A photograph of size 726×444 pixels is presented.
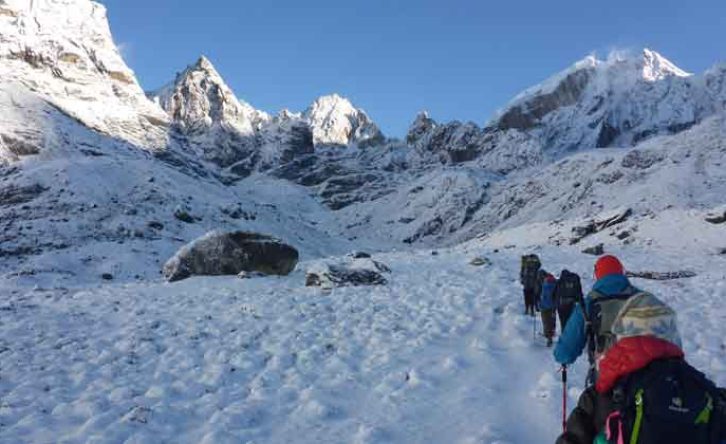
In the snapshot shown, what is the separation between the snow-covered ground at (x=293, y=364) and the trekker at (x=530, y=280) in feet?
1.61

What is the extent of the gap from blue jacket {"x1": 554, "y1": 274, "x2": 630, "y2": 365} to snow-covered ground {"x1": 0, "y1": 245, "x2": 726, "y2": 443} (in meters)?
3.30

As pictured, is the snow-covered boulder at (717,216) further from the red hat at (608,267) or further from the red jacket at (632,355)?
the red jacket at (632,355)

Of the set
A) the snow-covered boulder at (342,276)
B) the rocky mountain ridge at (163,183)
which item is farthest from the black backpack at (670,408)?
the rocky mountain ridge at (163,183)

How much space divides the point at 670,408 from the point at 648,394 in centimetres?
17

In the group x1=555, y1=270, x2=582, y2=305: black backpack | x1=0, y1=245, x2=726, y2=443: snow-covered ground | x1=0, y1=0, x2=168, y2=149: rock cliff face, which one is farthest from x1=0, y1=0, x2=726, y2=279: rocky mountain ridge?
x1=555, y1=270, x2=582, y2=305: black backpack

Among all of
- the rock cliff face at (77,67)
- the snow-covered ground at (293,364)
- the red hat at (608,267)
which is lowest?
the snow-covered ground at (293,364)

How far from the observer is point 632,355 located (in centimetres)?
426

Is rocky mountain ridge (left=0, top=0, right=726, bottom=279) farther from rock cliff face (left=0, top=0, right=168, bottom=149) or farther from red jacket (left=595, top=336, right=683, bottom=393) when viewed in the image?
red jacket (left=595, top=336, right=683, bottom=393)

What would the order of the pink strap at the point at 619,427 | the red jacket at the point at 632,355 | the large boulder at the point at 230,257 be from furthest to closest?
the large boulder at the point at 230,257, the red jacket at the point at 632,355, the pink strap at the point at 619,427

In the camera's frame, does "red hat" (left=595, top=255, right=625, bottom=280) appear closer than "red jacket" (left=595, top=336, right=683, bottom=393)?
No

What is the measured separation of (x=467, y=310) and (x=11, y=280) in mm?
29612

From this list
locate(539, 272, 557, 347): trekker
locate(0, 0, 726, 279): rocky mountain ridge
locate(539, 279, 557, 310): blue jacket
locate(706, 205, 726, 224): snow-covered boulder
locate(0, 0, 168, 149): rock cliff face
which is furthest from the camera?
locate(0, 0, 168, 149): rock cliff face

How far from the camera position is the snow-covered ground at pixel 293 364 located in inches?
367

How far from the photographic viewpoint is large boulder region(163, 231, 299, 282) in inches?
1033
